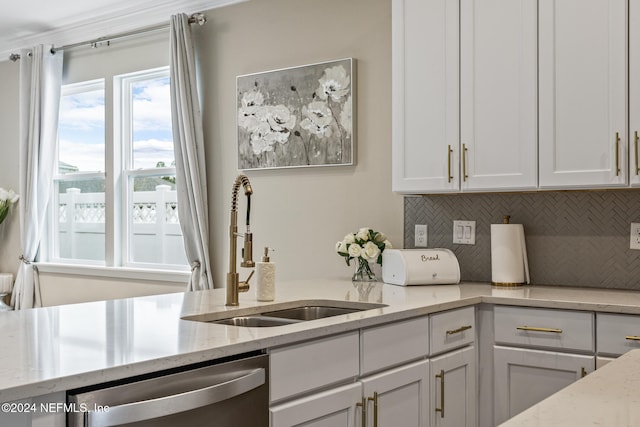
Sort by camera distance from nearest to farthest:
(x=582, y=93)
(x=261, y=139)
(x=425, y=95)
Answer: (x=582, y=93)
(x=425, y=95)
(x=261, y=139)

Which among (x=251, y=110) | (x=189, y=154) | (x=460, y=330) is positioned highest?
(x=251, y=110)

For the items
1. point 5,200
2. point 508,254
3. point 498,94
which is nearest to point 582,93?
point 498,94

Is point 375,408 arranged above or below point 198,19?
below

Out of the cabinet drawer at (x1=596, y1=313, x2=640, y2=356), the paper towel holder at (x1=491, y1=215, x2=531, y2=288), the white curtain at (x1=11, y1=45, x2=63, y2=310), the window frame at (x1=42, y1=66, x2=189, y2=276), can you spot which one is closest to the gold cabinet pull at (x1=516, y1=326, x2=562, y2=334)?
the cabinet drawer at (x1=596, y1=313, x2=640, y2=356)

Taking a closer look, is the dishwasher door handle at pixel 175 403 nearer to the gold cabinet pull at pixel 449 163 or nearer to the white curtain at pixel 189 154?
the gold cabinet pull at pixel 449 163

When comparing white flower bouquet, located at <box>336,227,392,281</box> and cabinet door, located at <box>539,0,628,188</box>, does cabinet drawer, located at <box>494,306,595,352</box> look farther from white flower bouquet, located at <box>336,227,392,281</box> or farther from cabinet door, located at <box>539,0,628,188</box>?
white flower bouquet, located at <box>336,227,392,281</box>

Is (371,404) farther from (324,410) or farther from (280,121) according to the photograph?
(280,121)

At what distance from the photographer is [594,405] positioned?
42.1 inches

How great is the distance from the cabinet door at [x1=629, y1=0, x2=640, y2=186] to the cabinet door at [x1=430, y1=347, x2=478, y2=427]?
0.95 meters

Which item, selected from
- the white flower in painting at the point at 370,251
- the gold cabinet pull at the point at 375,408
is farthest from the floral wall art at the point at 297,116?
the gold cabinet pull at the point at 375,408

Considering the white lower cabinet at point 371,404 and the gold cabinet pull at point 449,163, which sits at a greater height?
the gold cabinet pull at point 449,163

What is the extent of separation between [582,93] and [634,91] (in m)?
0.19

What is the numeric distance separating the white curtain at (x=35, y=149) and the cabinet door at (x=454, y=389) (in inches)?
148

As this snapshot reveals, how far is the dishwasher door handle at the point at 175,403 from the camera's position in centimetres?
139
